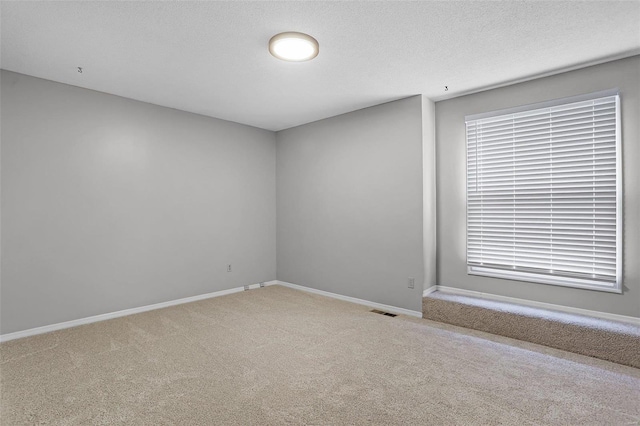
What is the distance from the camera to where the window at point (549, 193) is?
3107 mm

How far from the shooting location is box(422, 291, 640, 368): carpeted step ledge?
2742 mm

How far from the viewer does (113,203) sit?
3.98 meters

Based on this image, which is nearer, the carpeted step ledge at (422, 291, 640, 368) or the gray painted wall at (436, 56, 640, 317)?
the carpeted step ledge at (422, 291, 640, 368)

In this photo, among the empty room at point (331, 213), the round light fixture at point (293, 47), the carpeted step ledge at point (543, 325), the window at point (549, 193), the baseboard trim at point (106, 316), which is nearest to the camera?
the empty room at point (331, 213)

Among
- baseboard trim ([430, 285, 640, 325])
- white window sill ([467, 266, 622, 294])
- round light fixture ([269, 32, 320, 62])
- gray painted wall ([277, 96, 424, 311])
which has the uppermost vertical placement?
round light fixture ([269, 32, 320, 62])

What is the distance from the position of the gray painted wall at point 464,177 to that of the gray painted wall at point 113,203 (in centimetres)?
296

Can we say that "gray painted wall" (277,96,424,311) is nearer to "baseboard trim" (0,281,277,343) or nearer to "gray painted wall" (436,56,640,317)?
"gray painted wall" (436,56,640,317)

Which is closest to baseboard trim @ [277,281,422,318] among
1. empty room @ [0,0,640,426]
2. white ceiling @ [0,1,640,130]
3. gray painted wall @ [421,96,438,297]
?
empty room @ [0,0,640,426]

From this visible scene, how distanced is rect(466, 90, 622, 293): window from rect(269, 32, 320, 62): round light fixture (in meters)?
2.21

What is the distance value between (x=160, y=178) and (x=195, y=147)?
2.25 ft

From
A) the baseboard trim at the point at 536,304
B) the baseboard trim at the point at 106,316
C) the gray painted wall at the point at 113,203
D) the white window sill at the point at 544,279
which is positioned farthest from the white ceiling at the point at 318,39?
the baseboard trim at the point at 106,316

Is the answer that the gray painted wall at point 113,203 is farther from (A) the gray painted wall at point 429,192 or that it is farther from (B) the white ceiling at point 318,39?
(A) the gray painted wall at point 429,192

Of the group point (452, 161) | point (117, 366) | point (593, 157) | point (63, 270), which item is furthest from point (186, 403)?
point (593, 157)

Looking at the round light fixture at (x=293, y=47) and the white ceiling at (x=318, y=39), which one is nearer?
the white ceiling at (x=318, y=39)
